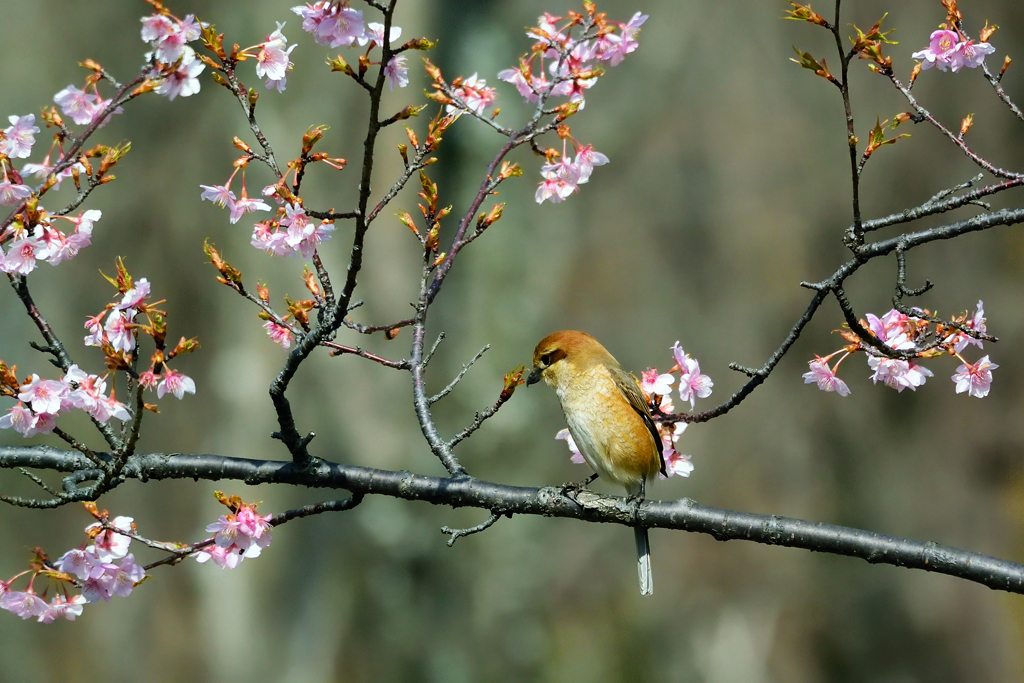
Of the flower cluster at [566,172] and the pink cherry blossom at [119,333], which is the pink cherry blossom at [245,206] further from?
the flower cluster at [566,172]

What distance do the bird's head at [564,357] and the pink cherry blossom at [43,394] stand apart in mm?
1614

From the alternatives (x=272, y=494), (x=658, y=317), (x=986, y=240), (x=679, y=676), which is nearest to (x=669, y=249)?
(x=658, y=317)

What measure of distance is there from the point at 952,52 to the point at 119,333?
2.35m

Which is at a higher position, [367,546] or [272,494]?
[272,494]

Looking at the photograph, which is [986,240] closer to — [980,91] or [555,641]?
[980,91]

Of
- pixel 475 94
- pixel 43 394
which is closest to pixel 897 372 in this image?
pixel 475 94

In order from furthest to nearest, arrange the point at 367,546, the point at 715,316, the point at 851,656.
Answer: the point at 367,546 → the point at 715,316 → the point at 851,656

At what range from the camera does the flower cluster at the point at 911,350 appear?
2439 mm

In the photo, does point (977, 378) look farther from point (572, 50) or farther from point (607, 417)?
point (572, 50)

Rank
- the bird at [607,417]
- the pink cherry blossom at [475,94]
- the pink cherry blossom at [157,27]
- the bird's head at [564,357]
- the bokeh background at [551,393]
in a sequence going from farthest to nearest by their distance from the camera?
the bokeh background at [551,393] → the bird's head at [564,357] → the bird at [607,417] → the pink cherry blossom at [475,94] → the pink cherry blossom at [157,27]

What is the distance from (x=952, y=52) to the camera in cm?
251

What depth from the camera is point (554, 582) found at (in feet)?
21.4

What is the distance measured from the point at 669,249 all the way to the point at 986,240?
2.16 m

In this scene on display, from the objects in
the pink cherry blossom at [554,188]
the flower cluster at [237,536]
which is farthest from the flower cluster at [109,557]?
the pink cherry blossom at [554,188]
